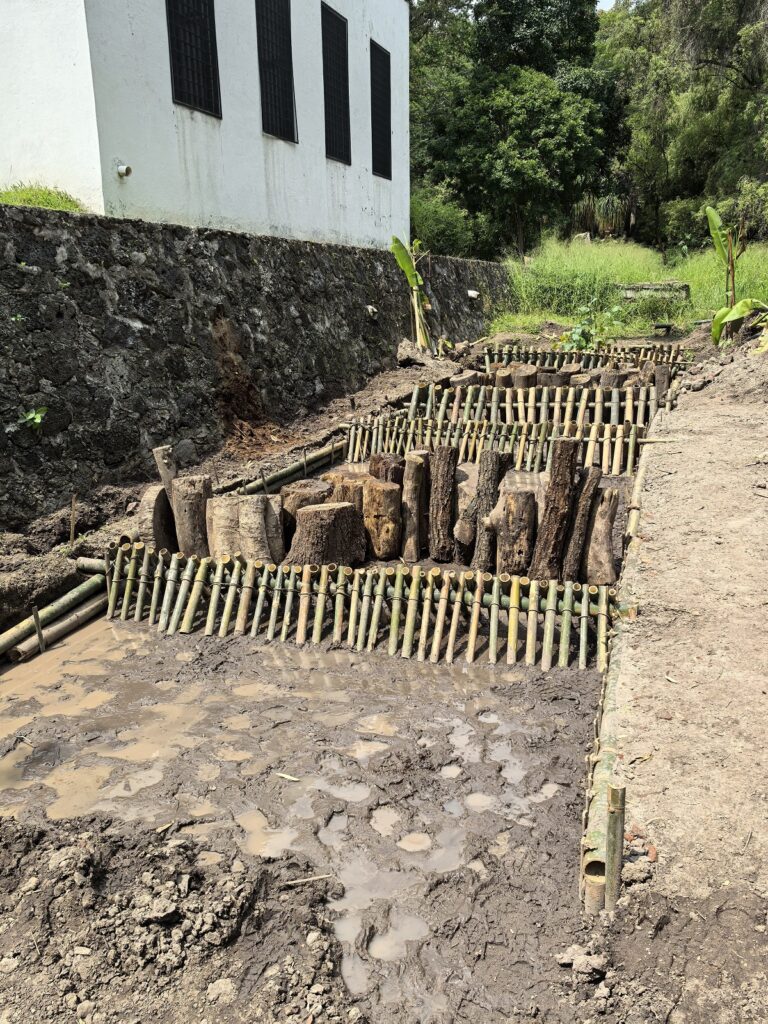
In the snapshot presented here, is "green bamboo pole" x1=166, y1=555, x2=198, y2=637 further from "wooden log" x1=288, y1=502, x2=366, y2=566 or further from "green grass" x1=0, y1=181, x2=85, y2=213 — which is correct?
"green grass" x1=0, y1=181, x2=85, y2=213

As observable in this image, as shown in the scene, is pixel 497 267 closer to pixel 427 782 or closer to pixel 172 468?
pixel 172 468

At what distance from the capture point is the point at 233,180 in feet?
39.1

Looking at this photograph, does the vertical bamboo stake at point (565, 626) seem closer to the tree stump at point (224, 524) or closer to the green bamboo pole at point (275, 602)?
the green bamboo pole at point (275, 602)

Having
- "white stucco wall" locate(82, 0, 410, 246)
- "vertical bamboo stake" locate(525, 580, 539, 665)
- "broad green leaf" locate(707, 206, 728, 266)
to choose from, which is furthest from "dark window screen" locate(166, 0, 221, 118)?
"vertical bamboo stake" locate(525, 580, 539, 665)

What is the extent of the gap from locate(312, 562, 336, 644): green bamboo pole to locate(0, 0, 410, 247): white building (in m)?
6.54

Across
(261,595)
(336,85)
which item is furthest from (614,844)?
(336,85)

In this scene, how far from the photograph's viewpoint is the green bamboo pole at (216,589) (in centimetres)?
509

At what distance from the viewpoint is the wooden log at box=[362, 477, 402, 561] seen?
595 centimetres

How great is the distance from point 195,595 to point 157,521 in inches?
36.5

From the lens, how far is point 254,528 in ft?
18.5

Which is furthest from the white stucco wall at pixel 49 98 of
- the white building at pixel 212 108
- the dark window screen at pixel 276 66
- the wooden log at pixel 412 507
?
the wooden log at pixel 412 507

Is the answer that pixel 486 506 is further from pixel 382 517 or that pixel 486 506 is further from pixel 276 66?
pixel 276 66

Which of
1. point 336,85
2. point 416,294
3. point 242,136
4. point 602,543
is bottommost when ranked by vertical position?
point 602,543

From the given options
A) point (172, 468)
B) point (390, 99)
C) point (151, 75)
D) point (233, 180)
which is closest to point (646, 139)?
point (390, 99)
